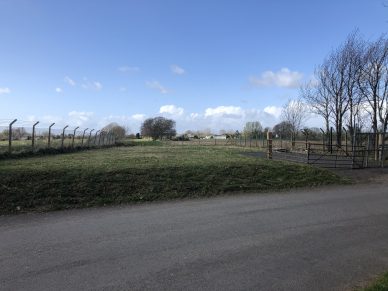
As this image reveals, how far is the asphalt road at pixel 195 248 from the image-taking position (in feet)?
16.9

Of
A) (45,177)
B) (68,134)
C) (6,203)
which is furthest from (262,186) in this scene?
(68,134)

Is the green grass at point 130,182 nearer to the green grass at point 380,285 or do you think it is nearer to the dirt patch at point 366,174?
the dirt patch at point 366,174

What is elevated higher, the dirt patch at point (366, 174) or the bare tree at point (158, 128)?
the bare tree at point (158, 128)

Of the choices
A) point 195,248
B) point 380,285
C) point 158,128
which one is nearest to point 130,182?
point 195,248

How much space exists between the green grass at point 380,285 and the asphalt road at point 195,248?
0.31 m

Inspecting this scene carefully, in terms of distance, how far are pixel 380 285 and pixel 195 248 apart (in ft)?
9.24

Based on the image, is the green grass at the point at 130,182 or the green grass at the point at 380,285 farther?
the green grass at the point at 130,182

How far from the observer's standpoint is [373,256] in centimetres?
627

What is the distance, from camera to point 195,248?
6508mm

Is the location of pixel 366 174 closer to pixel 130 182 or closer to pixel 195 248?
pixel 130 182

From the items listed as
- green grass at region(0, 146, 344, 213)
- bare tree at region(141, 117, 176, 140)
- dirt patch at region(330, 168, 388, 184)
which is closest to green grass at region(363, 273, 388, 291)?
green grass at region(0, 146, 344, 213)

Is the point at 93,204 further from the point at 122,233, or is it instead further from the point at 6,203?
the point at 122,233

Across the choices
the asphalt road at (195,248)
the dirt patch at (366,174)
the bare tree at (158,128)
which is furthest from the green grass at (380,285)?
the bare tree at (158,128)

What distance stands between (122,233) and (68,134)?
1028 inches
